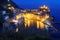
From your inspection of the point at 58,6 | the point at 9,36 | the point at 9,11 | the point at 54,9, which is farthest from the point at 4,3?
the point at 9,36

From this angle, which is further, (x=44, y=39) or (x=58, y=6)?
(x=58, y=6)

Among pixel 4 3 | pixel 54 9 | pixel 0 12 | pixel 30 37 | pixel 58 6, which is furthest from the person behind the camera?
pixel 58 6

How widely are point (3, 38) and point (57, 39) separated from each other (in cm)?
70

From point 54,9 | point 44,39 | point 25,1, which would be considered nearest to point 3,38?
point 44,39

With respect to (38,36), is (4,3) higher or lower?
higher

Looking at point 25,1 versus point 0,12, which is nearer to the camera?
A: point 0,12

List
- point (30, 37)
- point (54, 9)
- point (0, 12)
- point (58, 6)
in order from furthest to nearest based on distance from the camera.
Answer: point (58, 6)
point (54, 9)
point (0, 12)
point (30, 37)

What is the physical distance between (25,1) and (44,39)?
13.2 meters

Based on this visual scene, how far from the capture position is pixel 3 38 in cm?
350

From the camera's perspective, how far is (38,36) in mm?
3422

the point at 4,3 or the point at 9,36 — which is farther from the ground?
the point at 4,3

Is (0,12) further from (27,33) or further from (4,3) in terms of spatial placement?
(27,33)

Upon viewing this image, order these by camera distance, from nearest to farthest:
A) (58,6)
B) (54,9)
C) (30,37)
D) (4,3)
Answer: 1. (30,37)
2. (4,3)
3. (54,9)
4. (58,6)

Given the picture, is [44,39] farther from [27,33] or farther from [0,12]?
[0,12]
